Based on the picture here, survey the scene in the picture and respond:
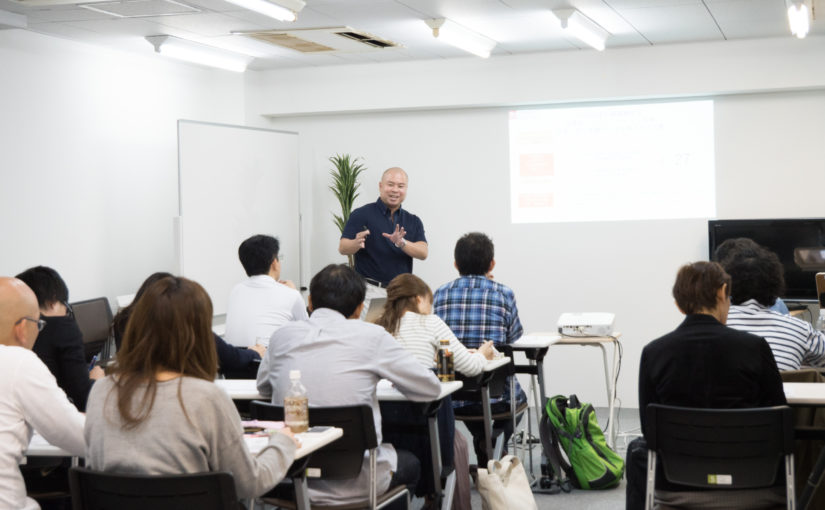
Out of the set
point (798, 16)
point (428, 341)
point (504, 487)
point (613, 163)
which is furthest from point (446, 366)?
point (613, 163)

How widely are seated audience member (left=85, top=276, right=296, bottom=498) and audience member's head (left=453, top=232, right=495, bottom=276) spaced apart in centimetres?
277

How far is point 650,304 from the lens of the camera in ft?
24.7

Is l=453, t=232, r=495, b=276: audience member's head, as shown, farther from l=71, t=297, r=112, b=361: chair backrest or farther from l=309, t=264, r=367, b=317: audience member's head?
l=71, t=297, r=112, b=361: chair backrest

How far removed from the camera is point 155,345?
232 cm

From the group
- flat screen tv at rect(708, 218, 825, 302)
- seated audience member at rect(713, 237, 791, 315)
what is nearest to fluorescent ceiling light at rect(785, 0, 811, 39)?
flat screen tv at rect(708, 218, 825, 302)

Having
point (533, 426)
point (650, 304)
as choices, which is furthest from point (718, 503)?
point (650, 304)

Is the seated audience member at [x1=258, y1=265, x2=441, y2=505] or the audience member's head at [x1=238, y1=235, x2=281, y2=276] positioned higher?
the audience member's head at [x1=238, y1=235, x2=281, y2=276]

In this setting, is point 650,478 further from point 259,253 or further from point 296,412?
point 259,253

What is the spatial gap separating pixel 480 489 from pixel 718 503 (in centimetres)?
136

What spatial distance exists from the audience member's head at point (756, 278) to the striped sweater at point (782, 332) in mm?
56

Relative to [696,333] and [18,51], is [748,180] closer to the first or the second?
[696,333]

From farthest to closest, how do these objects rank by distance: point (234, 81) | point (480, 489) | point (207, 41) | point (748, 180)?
point (234, 81), point (748, 180), point (207, 41), point (480, 489)

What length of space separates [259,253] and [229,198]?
2.40 meters

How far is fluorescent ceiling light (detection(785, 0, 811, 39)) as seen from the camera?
217 inches
